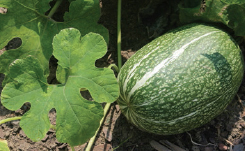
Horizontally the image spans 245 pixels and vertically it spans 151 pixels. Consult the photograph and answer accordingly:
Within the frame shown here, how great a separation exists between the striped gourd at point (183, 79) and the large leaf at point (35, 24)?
1.95 feet

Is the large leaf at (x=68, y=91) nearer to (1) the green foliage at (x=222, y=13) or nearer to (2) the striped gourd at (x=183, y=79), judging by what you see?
(2) the striped gourd at (x=183, y=79)

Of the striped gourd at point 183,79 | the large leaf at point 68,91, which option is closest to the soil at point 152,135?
the striped gourd at point 183,79

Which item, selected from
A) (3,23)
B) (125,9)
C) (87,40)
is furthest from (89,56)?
(125,9)

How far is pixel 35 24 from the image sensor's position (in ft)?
9.50

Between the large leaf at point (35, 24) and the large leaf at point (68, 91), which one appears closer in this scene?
the large leaf at point (68, 91)

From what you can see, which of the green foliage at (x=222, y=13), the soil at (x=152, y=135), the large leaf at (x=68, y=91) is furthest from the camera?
the soil at (x=152, y=135)

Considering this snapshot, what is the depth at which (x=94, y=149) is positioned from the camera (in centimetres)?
313

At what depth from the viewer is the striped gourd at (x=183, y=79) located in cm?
257

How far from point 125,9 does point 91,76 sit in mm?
1232

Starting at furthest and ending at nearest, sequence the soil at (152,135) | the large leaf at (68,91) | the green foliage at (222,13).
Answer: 1. the soil at (152,135)
2. the green foliage at (222,13)
3. the large leaf at (68,91)

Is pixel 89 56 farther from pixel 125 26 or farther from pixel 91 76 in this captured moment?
pixel 125 26

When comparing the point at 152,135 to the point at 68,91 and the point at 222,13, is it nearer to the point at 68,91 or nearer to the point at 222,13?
the point at 68,91

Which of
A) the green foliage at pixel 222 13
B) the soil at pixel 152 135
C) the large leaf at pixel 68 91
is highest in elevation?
the green foliage at pixel 222 13

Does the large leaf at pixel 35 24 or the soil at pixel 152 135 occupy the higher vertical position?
the large leaf at pixel 35 24
